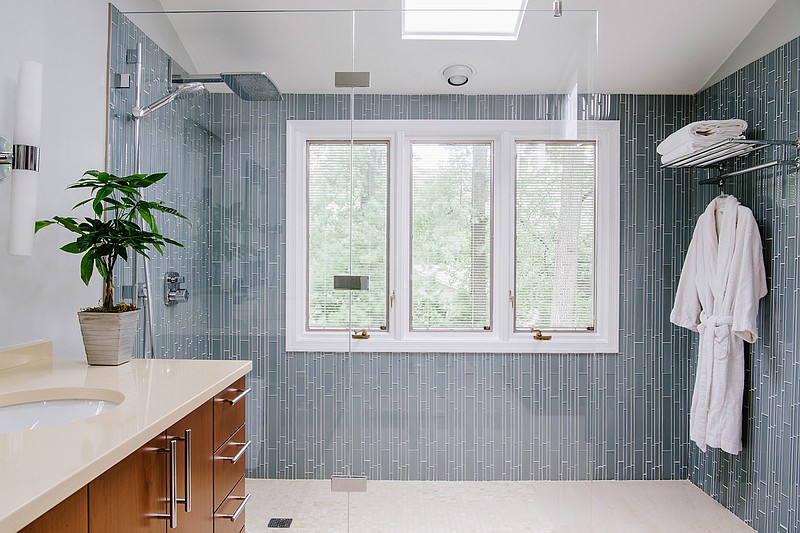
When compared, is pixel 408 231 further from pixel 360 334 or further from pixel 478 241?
pixel 360 334

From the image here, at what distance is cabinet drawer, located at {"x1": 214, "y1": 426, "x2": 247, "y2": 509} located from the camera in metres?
1.51

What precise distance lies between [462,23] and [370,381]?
58.0 inches

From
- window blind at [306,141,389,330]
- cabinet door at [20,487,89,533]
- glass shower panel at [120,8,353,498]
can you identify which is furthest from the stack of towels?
cabinet door at [20,487,89,533]

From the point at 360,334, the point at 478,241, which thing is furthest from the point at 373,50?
the point at 360,334

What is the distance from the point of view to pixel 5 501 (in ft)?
2.29

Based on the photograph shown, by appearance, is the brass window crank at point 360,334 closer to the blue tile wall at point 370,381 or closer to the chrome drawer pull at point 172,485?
the blue tile wall at point 370,381

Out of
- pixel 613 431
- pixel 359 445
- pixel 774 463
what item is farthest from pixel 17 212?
pixel 774 463

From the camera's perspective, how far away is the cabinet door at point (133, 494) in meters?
0.91

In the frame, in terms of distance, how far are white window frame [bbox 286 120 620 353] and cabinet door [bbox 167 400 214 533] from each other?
0.71 meters

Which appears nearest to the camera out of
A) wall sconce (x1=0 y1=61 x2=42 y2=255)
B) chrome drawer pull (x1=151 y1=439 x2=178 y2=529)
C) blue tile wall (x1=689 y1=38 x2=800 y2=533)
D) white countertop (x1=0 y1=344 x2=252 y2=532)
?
white countertop (x1=0 y1=344 x2=252 y2=532)

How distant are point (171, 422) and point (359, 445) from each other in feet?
3.78

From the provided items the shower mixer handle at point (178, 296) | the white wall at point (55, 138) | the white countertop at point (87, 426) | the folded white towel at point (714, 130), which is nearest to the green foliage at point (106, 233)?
the white wall at point (55, 138)

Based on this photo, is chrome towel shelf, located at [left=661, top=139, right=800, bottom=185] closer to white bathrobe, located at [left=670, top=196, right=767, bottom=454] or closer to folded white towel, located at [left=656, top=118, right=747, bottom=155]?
folded white towel, located at [left=656, top=118, right=747, bottom=155]

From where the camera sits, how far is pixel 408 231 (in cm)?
218
